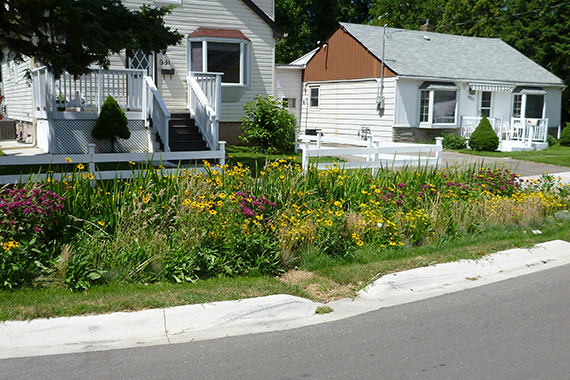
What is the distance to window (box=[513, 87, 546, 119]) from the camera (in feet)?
98.5

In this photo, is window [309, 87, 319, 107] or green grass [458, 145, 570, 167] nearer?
green grass [458, 145, 570, 167]

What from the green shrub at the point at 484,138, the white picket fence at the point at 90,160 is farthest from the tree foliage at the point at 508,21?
the white picket fence at the point at 90,160

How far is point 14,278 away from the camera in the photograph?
5969 mm

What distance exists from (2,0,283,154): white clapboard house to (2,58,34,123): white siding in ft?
0.14

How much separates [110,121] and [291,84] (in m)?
18.9

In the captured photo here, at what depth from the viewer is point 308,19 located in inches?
2005

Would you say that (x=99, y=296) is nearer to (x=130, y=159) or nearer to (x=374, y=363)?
(x=374, y=363)

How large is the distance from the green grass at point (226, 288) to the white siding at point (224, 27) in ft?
45.5

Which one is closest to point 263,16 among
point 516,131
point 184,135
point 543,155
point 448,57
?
point 184,135

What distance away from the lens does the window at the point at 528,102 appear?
98.5 ft

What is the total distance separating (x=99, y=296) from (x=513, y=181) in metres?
7.93

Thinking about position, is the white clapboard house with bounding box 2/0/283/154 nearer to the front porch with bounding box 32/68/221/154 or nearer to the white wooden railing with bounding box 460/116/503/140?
the front porch with bounding box 32/68/221/154

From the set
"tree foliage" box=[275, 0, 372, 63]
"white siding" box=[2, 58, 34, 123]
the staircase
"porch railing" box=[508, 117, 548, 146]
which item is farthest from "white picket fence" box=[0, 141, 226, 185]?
"tree foliage" box=[275, 0, 372, 63]

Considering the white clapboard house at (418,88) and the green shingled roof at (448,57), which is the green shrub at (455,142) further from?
the green shingled roof at (448,57)
